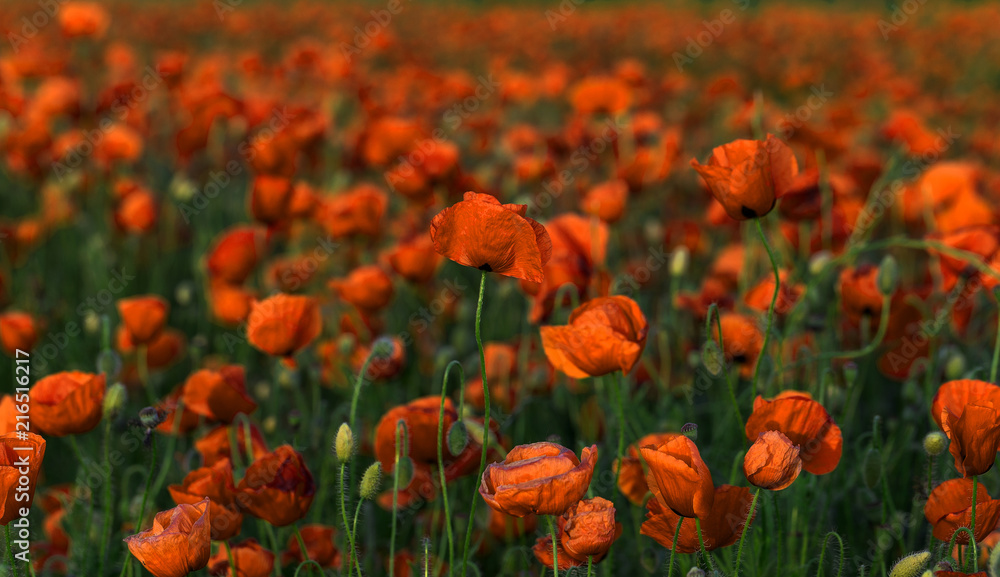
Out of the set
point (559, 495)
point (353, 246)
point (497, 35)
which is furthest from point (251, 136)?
point (497, 35)

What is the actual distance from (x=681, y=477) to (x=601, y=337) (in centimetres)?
25

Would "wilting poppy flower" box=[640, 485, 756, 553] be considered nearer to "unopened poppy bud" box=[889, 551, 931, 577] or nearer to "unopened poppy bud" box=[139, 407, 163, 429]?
"unopened poppy bud" box=[889, 551, 931, 577]

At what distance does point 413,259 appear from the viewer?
200 centimetres

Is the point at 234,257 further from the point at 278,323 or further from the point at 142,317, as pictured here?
the point at 278,323

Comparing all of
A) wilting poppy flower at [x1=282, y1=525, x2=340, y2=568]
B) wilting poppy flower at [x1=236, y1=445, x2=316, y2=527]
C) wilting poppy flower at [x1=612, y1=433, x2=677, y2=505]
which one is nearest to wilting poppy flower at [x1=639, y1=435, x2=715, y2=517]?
wilting poppy flower at [x1=612, y1=433, x2=677, y2=505]

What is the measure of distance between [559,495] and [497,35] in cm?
669

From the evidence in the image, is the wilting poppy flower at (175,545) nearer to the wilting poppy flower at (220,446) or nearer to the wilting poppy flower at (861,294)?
the wilting poppy flower at (220,446)

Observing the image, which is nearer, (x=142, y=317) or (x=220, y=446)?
(x=220, y=446)

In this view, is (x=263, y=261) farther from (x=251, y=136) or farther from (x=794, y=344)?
(x=794, y=344)

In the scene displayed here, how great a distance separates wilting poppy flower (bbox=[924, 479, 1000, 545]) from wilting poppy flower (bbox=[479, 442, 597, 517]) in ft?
1.61

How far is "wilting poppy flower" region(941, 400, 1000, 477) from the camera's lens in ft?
3.38

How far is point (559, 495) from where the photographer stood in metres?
0.95

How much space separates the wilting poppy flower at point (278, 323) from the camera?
1.47 meters

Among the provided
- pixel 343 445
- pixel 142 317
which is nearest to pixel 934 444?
pixel 343 445
